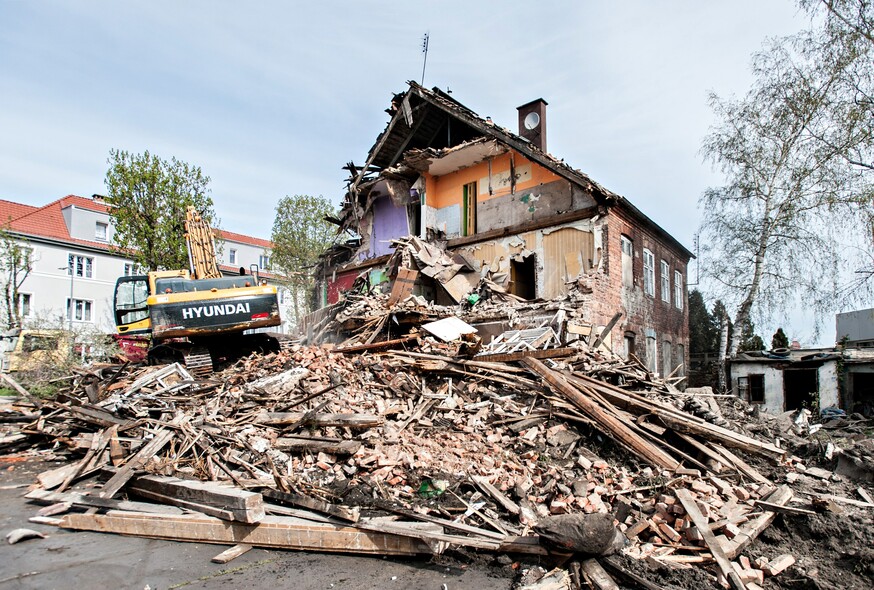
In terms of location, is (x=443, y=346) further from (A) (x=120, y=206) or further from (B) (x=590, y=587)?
(A) (x=120, y=206)

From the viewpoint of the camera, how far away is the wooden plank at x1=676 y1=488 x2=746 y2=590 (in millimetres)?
4219

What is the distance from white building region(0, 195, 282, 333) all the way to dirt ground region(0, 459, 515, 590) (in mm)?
25253

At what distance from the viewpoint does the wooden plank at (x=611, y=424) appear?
21.0 feet

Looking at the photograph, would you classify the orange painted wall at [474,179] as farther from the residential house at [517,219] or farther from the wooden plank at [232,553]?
the wooden plank at [232,553]

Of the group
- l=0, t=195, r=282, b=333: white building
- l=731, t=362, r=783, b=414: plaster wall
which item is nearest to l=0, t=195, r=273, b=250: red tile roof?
l=0, t=195, r=282, b=333: white building

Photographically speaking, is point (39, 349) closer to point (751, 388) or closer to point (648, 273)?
point (648, 273)

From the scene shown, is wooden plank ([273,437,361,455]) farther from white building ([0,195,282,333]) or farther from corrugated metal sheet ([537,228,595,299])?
white building ([0,195,282,333])

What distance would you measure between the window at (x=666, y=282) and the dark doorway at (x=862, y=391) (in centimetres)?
615

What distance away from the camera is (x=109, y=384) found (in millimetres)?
11141

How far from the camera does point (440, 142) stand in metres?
19.4

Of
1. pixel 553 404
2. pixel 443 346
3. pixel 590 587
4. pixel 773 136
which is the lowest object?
pixel 590 587

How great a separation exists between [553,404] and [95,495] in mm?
5946

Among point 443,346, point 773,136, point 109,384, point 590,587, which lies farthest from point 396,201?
point 590,587

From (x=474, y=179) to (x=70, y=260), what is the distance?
2703 cm
